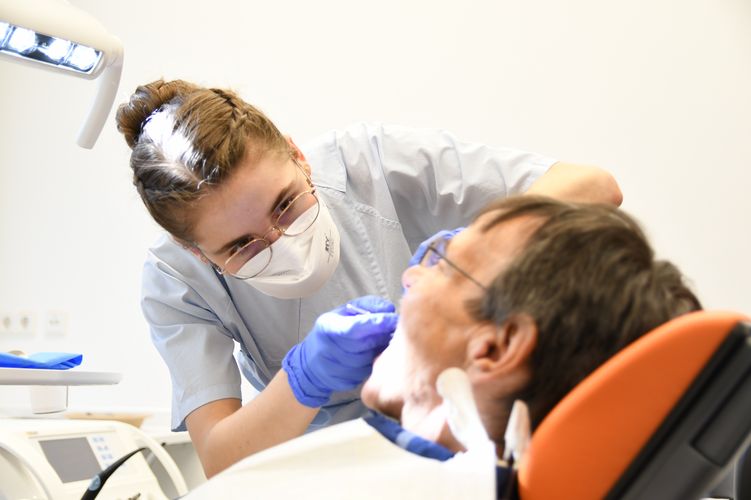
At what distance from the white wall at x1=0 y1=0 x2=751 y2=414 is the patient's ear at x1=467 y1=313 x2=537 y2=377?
178 centimetres

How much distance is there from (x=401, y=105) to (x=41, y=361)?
1.72m

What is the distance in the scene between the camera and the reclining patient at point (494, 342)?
905 millimetres

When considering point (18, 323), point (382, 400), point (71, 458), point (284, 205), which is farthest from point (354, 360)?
point (18, 323)

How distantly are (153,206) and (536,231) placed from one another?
769 mm

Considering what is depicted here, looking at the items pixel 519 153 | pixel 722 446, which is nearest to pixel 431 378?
pixel 722 446

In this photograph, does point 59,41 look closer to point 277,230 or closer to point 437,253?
point 277,230

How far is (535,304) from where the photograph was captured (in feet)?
3.05

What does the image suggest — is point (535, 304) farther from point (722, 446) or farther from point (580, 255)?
point (722, 446)

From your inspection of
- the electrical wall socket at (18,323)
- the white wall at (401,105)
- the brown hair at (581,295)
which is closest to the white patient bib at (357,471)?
the brown hair at (581,295)

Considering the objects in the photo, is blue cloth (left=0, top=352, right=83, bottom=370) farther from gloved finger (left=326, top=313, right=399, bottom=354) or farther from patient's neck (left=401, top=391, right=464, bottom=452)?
patient's neck (left=401, top=391, right=464, bottom=452)

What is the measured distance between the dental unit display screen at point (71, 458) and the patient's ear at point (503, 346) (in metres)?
1.06

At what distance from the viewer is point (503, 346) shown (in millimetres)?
970

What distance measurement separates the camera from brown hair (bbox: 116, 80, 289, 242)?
1.39 m

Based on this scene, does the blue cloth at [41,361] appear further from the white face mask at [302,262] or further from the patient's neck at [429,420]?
the patient's neck at [429,420]
